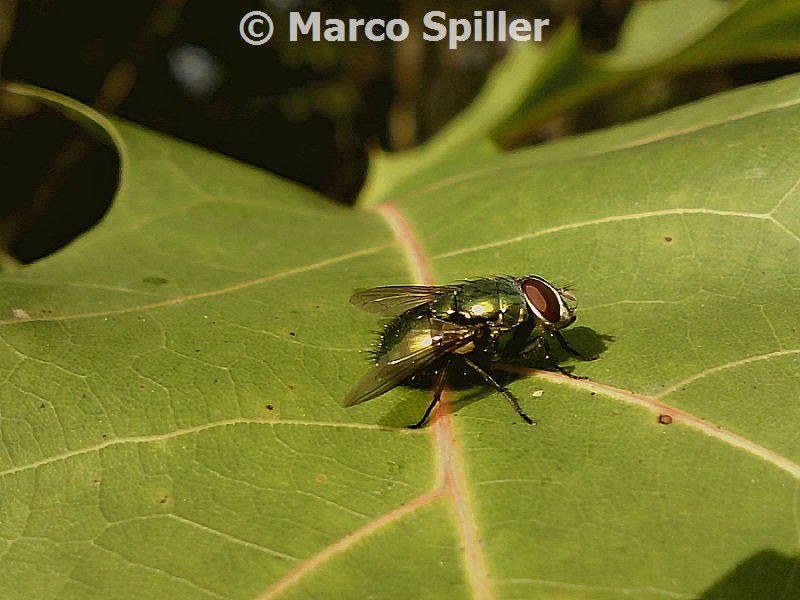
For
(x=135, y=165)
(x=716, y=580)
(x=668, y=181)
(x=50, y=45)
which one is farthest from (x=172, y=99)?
(x=716, y=580)

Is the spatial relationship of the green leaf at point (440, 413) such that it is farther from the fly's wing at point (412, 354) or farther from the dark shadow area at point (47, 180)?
the dark shadow area at point (47, 180)

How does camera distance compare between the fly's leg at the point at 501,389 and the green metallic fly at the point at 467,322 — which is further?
the green metallic fly at the point at 467,322

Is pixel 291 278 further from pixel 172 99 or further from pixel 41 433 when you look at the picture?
pixel 172 99

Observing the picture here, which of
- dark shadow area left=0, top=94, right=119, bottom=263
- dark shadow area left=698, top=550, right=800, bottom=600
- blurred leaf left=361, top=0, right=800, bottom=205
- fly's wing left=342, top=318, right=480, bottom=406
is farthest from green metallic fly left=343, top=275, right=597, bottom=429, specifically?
dark shadow area left=0, top=94, right=119, bottom=263

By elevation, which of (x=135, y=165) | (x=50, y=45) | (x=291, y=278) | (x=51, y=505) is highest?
(x=50, y=45)

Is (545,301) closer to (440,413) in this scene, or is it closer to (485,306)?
(485,306)

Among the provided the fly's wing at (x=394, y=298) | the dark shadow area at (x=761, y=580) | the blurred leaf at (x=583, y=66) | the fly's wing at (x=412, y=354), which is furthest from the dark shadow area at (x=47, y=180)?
the dark shadow area at (x=761, y=580)
